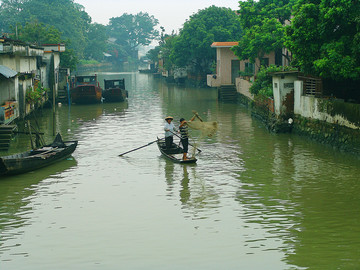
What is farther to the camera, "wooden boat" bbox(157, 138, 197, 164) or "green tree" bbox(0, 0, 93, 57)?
"green tree" bbox(0, 0, 93, 57)

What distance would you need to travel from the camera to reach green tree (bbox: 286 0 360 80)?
2122 centimetres

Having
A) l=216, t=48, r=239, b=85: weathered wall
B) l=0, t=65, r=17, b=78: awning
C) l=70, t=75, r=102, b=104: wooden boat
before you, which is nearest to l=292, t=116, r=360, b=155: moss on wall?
l=0, t=65, r=17, b=78: awning

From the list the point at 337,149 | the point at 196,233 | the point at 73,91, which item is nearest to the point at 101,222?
the point at 196,233

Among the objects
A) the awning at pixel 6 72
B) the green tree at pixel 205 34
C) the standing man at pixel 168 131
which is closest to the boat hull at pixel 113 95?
the green tree at pixel 205 34

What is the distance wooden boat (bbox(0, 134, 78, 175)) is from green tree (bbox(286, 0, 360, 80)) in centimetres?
1128

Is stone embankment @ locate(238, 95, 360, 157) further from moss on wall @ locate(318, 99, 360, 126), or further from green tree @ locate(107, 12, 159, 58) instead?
green tree @ locate(107, 12, 159, 58)

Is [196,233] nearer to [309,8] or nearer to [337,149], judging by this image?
[337,149]

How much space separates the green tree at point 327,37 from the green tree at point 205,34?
132 ft

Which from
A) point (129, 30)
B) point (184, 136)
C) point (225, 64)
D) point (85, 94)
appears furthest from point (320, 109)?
point (129, 30)

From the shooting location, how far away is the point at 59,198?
16172 millimetres

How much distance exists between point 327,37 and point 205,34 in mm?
42942

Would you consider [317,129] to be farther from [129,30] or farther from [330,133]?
[129,30]

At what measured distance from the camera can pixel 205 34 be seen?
2566 inches

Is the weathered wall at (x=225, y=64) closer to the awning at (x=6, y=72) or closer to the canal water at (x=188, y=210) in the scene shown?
the canal water at (x=188, y=210)
